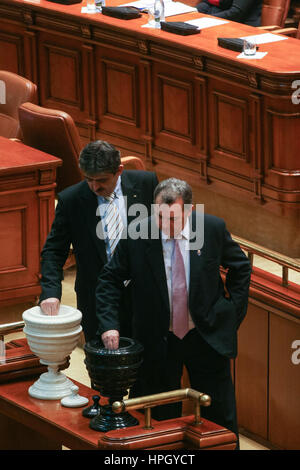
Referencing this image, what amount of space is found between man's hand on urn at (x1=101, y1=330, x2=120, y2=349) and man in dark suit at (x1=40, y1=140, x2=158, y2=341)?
295 millimetres

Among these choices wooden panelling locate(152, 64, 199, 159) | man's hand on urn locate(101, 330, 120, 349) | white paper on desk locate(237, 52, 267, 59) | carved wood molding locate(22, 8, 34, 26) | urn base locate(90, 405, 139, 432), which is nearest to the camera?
urn base locate(90, 405, 139, 432)

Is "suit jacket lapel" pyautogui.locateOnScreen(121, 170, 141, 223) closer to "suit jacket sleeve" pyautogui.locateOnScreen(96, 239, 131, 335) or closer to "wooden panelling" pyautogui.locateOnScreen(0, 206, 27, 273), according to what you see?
"suit jacket sleeve" pyautogui.locateOnScreen(96, 239, 131, 335)

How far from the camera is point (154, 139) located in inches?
244

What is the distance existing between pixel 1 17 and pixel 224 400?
4.53 metres

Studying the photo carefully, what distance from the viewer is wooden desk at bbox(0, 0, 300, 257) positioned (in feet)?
17.6

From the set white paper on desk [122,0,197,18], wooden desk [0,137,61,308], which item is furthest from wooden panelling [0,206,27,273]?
white paper on desk [122,0,197,18]

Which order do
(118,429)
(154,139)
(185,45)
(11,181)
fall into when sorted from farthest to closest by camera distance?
(154,139) → (185,45) → (11,181) → (118,429)

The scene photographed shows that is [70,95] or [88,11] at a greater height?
[88,11]

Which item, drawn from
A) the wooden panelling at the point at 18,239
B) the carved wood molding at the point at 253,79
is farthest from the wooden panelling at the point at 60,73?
the wooden panelling at the point at 18,239

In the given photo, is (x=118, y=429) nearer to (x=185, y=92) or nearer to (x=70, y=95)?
(x=185, y=92)

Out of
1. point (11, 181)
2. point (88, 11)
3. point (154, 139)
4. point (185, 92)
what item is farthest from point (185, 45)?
point (11, 181)

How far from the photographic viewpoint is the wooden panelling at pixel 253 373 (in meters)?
4.21

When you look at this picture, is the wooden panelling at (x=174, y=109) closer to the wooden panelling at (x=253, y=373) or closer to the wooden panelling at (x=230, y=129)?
the wooden panelling at (x=230, y=129)

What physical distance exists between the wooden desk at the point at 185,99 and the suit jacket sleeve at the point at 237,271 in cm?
207
